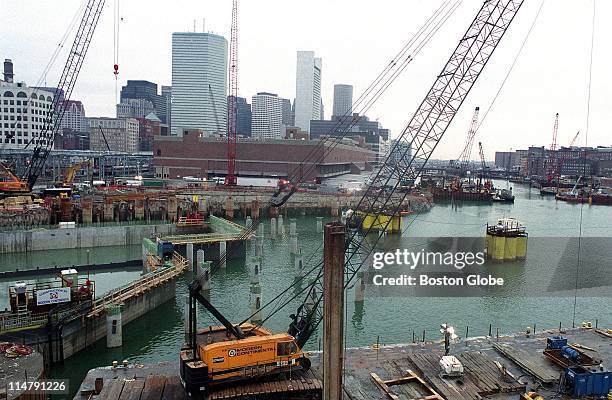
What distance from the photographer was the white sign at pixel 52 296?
19.7 metres

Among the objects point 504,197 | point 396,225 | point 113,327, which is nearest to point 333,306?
point 113,327

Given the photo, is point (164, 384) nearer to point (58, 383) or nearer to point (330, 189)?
point (58, 383)

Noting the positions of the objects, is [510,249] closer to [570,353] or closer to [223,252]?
[223,252]

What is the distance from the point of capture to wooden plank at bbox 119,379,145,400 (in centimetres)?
1378

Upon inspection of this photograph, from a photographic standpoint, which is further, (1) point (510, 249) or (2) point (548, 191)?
(2) point (548, 191)

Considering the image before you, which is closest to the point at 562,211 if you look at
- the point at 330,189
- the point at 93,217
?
the point at 330,189

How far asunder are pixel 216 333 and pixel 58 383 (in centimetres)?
652

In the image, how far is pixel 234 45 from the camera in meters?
80.8

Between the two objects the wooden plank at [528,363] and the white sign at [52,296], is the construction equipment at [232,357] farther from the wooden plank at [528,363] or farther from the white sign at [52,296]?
the white sign at [52,296]

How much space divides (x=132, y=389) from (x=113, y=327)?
7.17 meters

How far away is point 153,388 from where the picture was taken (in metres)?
14.4

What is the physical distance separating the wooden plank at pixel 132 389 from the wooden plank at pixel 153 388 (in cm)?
14

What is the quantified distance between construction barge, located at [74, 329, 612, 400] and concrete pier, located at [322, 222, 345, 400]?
4004mm

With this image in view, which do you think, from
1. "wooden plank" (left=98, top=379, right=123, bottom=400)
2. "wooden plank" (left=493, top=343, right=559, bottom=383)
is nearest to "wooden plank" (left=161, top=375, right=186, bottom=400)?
"wooden plank" (left=98, top=379, right=123, bottom=400)
